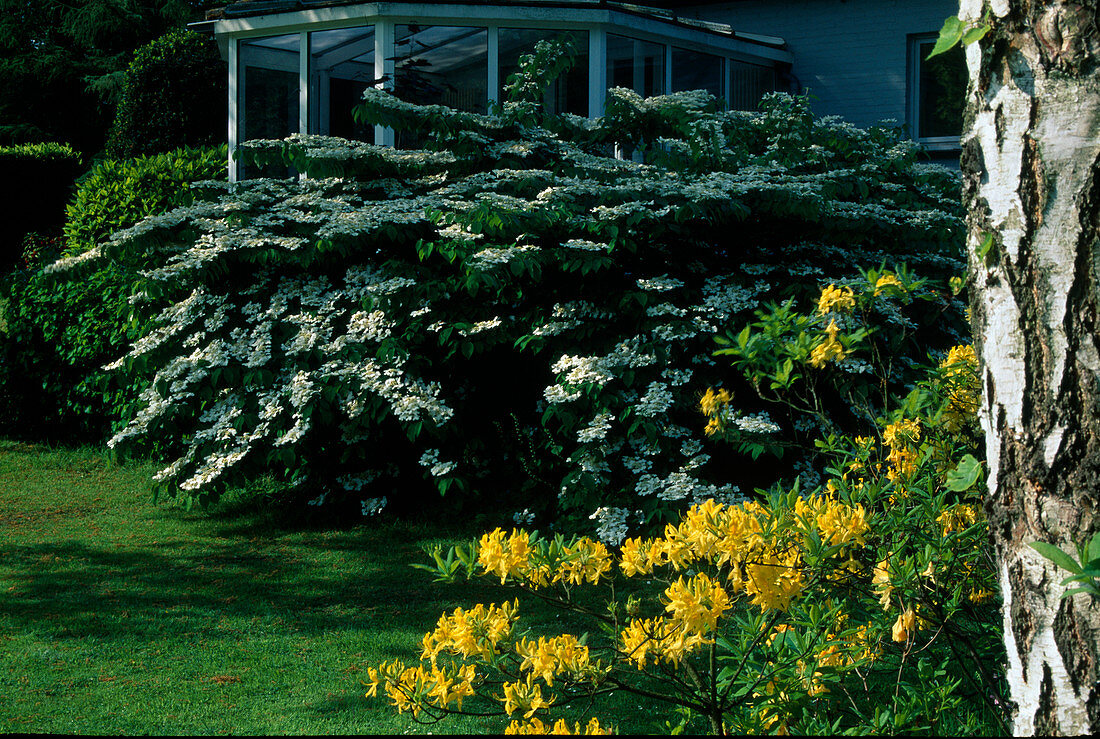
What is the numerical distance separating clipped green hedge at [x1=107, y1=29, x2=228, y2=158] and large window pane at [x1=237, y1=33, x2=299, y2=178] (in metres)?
2.93

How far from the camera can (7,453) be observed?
8.38 metres

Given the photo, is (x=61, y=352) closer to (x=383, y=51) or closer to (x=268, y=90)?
(x=383, y=51)

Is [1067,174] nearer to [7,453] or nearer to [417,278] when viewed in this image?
[417,278]

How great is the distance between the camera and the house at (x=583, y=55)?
1055cm

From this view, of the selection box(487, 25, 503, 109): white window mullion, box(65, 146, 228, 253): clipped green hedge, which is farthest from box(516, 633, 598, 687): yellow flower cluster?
box(487, 25, 503, 109): white window mullion

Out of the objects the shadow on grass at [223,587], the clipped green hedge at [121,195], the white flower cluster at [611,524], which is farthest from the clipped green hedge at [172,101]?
the white flower cluster at [611,524]

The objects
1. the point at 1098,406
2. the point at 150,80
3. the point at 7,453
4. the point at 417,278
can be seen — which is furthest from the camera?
the point at 150,80

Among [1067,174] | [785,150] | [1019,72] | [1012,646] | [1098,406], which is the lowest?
[1012,646]

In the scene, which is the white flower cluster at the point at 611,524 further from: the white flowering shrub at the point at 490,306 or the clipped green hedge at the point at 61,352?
the clipped green hedge at the point at 61,352

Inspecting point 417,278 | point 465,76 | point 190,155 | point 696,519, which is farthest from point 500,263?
point 190,155

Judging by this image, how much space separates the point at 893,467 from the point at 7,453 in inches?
309

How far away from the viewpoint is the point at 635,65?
11367 mm

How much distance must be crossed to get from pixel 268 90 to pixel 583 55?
12.7 feet

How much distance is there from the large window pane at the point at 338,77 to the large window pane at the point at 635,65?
8.89ft
